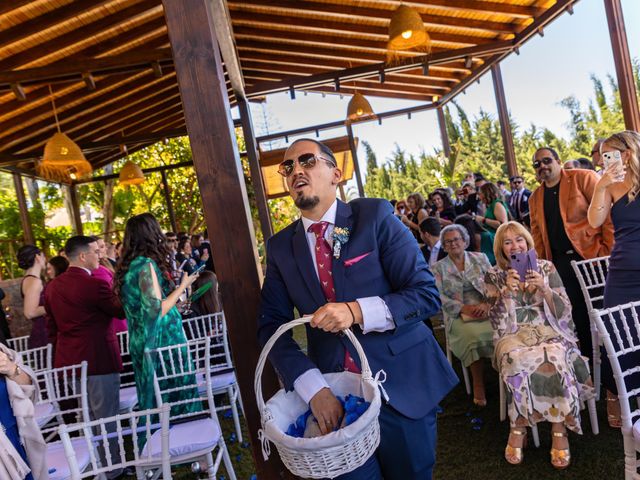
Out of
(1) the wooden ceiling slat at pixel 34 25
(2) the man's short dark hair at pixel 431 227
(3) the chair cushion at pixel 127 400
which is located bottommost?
(3) the chair cushion at pixel 127 400

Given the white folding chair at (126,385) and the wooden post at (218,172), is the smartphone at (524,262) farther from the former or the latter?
the white folding chair at (126,385)

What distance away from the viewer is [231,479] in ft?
9.80

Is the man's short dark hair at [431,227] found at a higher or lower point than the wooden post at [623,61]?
lower

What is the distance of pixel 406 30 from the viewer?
A: 5.15 metres

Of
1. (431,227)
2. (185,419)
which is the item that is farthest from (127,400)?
(431,227)

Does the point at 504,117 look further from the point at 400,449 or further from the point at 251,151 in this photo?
the point at 400,449

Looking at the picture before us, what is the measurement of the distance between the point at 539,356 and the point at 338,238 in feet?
6.02

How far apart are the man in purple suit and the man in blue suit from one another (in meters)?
2.24

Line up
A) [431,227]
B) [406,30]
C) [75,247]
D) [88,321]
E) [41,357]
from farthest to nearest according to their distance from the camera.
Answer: [406,30], [431,227], [41,357], [88,321], [75,247]

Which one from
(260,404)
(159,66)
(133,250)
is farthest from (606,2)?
(260,404)

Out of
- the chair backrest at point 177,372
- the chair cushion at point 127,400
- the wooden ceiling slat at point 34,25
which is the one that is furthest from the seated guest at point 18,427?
the wooden ceiling slat at point 34,25

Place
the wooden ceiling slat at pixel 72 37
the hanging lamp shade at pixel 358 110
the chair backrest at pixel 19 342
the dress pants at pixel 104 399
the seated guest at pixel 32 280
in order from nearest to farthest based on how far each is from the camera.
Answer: the dress pants at pixel 104 399
the seated guest at pixel 32 280
the chair backrest at pixel 19 342
the wooden ceiling slat at pixel 72 37
the hanging lamp shade at pixel 358 110

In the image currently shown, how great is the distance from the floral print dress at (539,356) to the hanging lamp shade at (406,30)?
3.05 meters

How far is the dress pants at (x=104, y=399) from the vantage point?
3.56 metres
